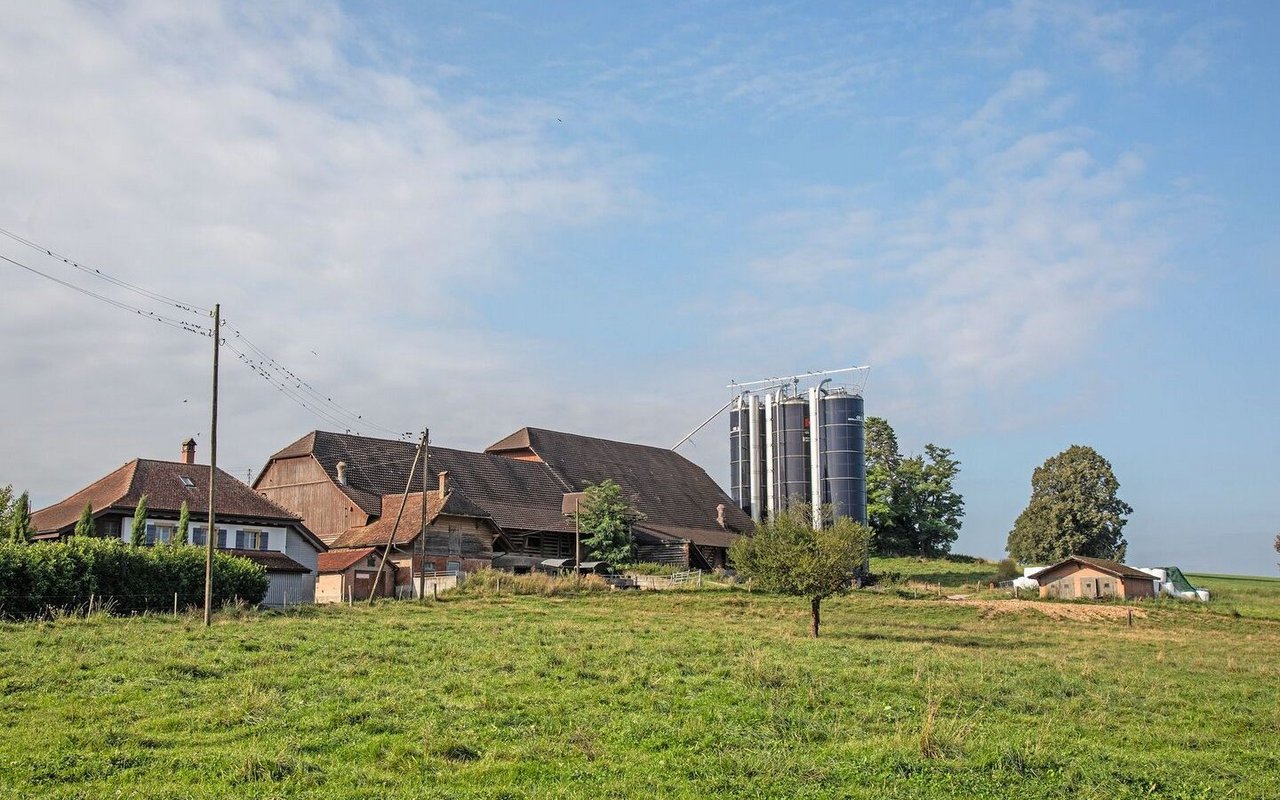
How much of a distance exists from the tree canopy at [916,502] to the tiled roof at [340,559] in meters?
53.3

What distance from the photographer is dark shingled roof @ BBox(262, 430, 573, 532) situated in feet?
213

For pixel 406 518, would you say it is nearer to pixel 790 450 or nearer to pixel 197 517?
pixel 197 517

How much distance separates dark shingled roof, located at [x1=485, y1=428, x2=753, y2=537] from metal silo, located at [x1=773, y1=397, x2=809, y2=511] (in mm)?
4180

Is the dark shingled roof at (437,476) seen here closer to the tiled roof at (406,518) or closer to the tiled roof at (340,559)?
the tiled roof at (406,518)

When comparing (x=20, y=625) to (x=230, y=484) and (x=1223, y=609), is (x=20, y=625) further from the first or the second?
(x=1223, y=609)

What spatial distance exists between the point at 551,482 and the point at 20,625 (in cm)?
4574

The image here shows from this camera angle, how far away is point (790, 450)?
86.4 m

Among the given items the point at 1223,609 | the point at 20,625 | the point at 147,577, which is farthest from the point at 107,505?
the point at 1223,609

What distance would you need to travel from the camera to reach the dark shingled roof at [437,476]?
6500cm

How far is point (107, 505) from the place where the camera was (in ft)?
157

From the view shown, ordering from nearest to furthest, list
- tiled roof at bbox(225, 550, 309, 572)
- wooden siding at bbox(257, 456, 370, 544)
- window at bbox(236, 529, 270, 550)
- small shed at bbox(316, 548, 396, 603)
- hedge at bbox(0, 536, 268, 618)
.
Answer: hedge at bbox(0, 536, 268, 618) < tiled roof at bbox(225, 550, 309, 572) < small shed at bbox(316, 548, 396, 603) < window at bbox(236, 529, 270, 550) < wooden siding at bbox(257, 456, 370, 544)

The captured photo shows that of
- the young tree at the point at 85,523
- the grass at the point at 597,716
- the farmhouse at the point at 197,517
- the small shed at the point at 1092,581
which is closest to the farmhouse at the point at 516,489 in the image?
the farmhouse at the point at 197,517

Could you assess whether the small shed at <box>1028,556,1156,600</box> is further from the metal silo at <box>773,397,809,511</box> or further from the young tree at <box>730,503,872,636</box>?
the young tree at <box>730,503,872,636</box>

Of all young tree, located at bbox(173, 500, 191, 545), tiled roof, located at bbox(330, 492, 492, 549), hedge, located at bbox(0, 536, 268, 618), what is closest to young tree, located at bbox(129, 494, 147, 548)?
young tree, located at bbox(173, 500, 191, 545)
